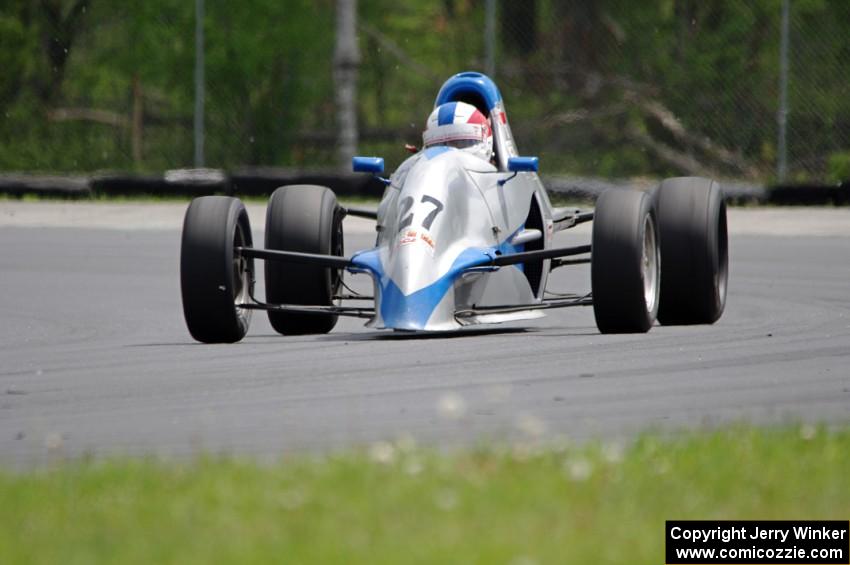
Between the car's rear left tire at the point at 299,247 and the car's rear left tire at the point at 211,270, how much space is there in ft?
2.65

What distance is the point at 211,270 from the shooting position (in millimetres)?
10344

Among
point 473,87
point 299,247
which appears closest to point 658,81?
point 473,87

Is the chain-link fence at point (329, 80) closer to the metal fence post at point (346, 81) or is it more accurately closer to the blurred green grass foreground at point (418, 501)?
the metal fence post at point (346, 81)

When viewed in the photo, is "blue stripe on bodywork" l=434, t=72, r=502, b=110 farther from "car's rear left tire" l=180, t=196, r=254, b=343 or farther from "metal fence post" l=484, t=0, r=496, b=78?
"metal fence post" l=484, t=0, r=496, b=78

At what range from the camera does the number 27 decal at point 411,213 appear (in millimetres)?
10422

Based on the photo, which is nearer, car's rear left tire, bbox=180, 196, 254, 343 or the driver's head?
car's rear left tire, bbox=180, 196, 254, 343

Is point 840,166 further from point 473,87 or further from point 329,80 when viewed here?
point 473,87

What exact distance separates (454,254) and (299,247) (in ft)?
4.65

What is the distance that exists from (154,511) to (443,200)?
211 inches

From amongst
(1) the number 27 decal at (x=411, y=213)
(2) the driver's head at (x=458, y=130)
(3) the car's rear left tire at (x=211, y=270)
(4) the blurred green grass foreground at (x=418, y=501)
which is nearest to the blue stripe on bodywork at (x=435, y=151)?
(2) the driver's head at (x=458, y=130)

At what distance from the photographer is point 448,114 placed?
1182 centimetres

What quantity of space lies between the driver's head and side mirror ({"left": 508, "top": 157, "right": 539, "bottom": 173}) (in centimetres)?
51

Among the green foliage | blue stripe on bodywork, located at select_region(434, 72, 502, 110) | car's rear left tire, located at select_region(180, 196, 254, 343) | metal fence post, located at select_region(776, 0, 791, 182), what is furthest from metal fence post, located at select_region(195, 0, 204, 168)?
car's rear left tire, located at select_region(180, 196, 254, 343)

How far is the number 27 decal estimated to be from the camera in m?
10.4
